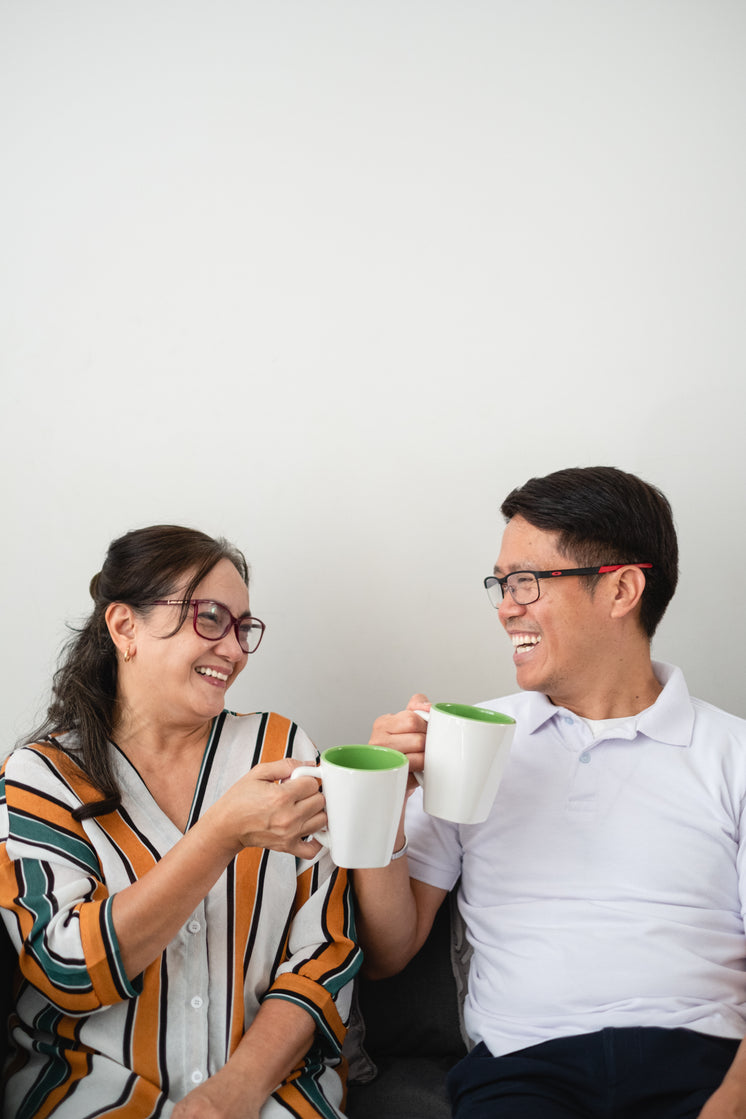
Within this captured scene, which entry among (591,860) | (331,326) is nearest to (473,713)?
(591,860)

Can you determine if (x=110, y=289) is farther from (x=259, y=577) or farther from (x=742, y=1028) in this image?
(x=742, y=1028)

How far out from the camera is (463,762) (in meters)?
1.21

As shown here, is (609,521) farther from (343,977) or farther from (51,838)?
(51,838)

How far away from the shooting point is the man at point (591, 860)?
1330mm

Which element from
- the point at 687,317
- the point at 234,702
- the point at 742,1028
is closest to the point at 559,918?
the point at 742,1028

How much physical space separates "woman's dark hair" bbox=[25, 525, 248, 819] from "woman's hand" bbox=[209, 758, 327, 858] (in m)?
0.34

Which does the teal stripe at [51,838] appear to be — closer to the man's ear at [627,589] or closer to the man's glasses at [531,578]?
the man's glasses at [531,578]

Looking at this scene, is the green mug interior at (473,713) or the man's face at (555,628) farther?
the man's face at (555,628)

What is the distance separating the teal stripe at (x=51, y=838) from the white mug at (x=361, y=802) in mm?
428

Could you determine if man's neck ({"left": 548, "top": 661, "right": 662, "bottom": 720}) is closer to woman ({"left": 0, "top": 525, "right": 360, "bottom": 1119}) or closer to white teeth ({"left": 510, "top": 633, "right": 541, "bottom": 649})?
white teeth ({"left": 510, "top": 633, "right": 541, "bottom": 649})

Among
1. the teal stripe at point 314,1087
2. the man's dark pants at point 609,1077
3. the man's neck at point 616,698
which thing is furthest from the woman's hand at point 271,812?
the man's neck at point 616,698

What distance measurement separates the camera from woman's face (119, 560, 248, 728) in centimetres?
A: 151

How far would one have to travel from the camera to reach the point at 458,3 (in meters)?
2.03

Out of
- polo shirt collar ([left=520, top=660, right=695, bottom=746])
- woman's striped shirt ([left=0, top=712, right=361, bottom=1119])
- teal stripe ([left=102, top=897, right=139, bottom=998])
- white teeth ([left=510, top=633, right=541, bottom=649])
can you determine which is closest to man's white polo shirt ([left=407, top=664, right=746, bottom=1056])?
polo shirt collar ([left=520, top=660, right=695, bottom=746])
